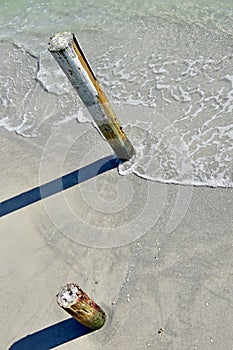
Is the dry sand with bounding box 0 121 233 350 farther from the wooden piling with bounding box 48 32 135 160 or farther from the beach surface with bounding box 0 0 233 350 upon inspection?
the wooden piling with bounding box 48 32 135 160

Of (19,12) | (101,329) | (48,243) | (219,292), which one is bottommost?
(219,292)

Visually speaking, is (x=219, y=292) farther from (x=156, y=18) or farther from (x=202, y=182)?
(x=156, y=18)

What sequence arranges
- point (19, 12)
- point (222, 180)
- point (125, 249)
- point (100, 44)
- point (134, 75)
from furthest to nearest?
point (19, 12) < point (100, 44) < point (134, 75) < point (222, 180) < point (125, 249)

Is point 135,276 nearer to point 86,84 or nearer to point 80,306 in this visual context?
point 80,306

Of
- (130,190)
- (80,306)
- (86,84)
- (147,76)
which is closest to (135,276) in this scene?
(80,306)

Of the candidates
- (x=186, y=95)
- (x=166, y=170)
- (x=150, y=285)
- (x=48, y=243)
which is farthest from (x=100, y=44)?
(x=150, y=285)

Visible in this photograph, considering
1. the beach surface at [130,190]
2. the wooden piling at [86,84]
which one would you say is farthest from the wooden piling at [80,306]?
the wooden piling at [86,84]

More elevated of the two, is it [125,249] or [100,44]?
[100,44]

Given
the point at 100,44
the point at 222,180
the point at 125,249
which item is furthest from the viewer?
the point at 100,44
